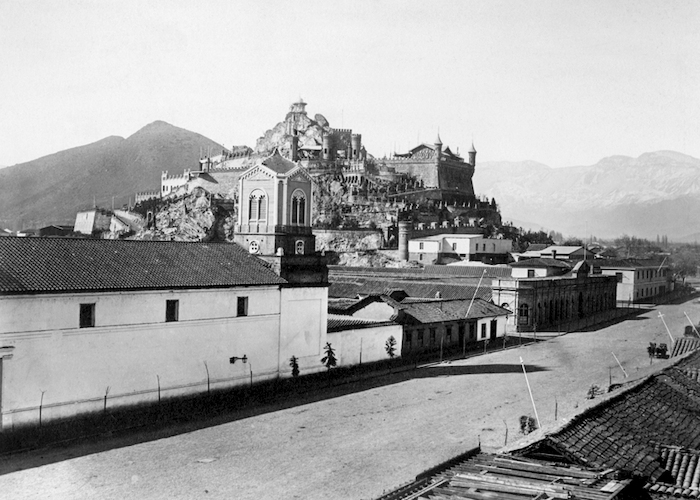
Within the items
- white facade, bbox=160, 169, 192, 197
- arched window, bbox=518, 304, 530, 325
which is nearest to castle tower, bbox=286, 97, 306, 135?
white facade, bbox=160, 169, 192, 197

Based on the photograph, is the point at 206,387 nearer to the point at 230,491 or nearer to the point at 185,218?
the point at 230,491

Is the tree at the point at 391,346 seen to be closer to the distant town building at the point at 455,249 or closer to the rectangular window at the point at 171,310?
the rectangular window at the point at 171,310

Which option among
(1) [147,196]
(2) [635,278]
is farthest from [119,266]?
(1) [147,196]

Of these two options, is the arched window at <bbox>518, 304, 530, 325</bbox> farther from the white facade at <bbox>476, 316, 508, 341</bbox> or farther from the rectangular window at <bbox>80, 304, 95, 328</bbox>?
the rectangular window at <bbox>80, 304, 95, 328</bbox>

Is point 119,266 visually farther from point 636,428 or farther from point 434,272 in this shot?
point 434,272

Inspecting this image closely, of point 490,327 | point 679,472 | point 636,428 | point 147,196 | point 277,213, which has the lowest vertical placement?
point 490,327

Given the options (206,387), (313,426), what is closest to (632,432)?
(313,426)
